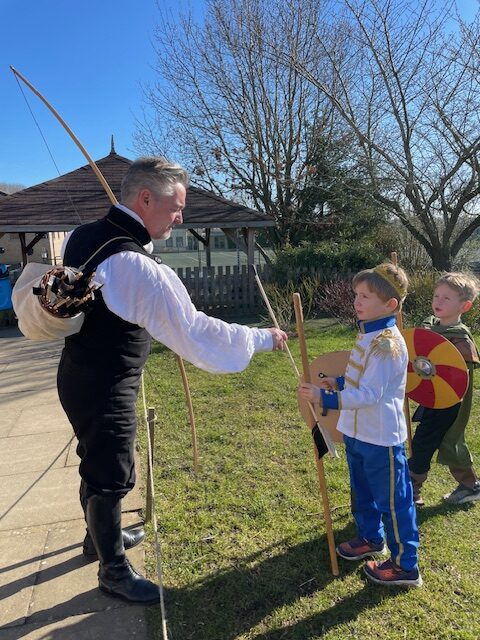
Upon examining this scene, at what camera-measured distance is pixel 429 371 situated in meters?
3.03

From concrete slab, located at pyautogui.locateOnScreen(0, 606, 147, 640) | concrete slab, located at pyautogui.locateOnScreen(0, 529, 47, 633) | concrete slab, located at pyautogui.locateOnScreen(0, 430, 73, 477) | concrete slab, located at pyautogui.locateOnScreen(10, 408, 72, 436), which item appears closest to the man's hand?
concrete slab, located at pyautogui.locateOnScreen(0, 606, 147, 640)

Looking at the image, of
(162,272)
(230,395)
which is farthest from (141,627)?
(230,395)

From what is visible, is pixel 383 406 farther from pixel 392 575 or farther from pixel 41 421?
pixel 41 421

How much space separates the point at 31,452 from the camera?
4441 mm

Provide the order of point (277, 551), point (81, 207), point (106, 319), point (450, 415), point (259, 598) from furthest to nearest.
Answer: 1. point (81, 207)
2. point (450, 415)
3. point (277, 551)
4. point (259, 598)
5. point (106, 319)

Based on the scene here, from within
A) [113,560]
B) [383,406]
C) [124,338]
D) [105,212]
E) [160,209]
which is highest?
[105,212]

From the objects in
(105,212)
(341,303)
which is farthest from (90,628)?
(105,212)

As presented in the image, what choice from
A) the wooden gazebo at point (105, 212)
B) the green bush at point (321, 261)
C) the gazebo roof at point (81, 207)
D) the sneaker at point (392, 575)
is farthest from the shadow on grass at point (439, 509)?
the green bush at point (321, 261)

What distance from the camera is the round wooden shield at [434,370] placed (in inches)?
116

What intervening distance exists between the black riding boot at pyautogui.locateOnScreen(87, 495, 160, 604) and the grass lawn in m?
0.11

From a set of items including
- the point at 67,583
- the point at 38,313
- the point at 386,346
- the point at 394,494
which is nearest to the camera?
the point at 38,313

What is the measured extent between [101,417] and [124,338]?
15.3 inches

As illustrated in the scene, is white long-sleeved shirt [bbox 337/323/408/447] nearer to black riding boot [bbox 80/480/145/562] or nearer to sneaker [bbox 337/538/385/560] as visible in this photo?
sneaker [bbox 337/538/385/560]

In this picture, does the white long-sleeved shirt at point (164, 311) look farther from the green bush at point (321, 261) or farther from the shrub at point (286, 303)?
the green bush at point (321, 261)
